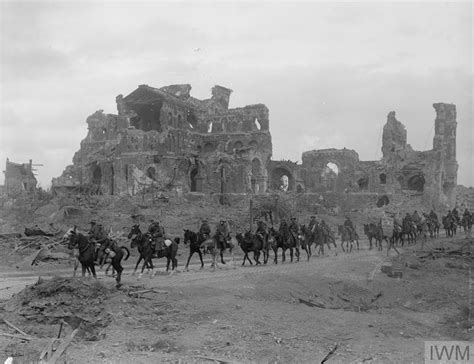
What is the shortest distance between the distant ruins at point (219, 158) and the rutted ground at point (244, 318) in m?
28.3

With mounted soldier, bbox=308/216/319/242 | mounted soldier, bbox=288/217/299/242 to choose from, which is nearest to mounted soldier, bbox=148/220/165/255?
mounted soldier, bbox=288/217/299/242

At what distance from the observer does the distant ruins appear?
4816 centimetres

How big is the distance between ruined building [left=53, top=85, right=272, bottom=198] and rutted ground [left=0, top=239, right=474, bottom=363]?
2875 centimetres

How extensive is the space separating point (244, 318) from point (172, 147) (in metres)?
41.7

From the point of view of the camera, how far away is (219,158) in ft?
165

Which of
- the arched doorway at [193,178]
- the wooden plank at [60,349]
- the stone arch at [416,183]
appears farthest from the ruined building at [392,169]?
the wooden plank at [60,349]

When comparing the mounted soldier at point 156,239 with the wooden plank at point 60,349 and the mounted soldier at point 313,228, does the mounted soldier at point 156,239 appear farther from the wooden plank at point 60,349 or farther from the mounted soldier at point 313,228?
the mounted soldier at point 313,228

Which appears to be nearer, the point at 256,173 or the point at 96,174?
the point at 96,174

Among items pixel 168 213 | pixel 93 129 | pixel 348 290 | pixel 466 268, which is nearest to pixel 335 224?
pixel 168 213

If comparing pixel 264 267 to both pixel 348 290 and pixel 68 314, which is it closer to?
pixel 348 290

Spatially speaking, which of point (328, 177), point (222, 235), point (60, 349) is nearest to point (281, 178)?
point (328, 177)

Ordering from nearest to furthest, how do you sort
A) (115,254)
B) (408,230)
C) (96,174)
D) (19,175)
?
(115,254) → (408,230) → (96,174) → (19,175)

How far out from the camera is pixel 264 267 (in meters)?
21.0

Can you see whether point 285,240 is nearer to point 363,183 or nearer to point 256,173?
point 256,173
